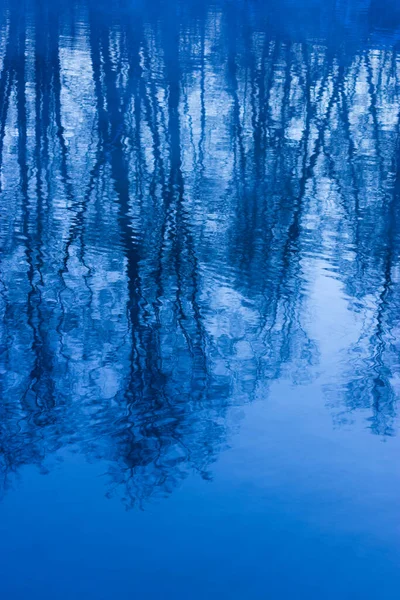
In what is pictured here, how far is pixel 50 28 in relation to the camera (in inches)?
1297

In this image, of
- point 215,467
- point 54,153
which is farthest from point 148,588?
point 54,153

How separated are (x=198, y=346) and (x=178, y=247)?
3.08m

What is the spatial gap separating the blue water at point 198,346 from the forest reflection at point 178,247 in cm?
4

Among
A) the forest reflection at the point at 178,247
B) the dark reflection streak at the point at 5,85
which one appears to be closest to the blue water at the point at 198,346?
the forest reflection at the point at 178,247

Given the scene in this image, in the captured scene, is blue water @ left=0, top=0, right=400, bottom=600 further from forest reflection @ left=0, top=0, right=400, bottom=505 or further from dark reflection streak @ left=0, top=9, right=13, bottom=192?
dark reflection streak @ left=0, top=9, right=13, bottom=192

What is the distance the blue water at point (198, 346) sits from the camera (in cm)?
723

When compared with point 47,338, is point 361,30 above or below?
above

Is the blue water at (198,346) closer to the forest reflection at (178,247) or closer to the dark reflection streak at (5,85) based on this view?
the forest reflection at (178,247)

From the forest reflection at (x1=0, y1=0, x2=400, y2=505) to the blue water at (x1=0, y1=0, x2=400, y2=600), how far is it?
4cm

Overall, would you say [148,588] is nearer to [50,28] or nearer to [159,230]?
[159,230]

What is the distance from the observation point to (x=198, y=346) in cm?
1048

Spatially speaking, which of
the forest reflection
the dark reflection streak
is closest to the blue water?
the forest reflection

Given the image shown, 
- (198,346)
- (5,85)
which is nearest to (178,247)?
(198,346)

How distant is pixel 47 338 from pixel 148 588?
4411 mm
